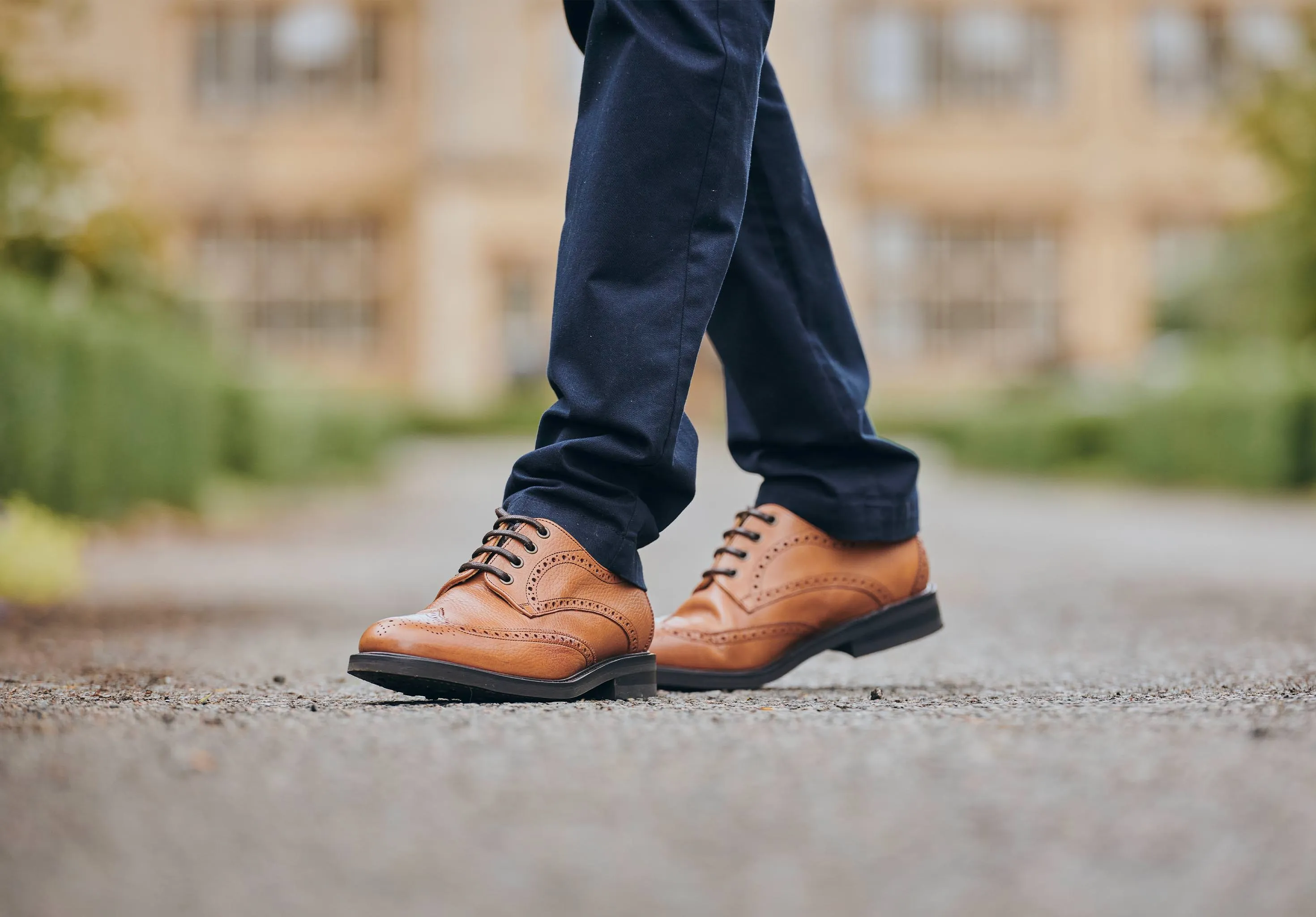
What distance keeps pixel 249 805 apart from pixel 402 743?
7.7 inches

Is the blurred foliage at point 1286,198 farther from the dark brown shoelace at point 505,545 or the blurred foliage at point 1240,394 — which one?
the dark brown shoelace at point 505,545

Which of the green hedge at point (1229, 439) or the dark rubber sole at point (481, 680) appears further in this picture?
the green hedge at point (1229, 439)

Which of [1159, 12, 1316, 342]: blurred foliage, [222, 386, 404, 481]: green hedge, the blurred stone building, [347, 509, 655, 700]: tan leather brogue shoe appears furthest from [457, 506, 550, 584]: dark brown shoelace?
the blurred stone building

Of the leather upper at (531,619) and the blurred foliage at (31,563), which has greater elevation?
the leather upper at (531,619)

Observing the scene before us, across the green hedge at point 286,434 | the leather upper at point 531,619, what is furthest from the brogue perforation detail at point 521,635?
the green hedge at point 286,434

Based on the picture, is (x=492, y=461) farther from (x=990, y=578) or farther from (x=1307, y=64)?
(x=990, y=578)

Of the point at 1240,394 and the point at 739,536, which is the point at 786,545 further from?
the point at 1240,394

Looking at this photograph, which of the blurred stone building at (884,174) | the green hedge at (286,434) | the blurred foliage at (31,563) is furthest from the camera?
the blurred stone building at (884,174)

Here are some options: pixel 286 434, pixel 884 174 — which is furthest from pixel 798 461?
pixel 884 174

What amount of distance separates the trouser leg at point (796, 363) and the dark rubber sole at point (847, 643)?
11cm

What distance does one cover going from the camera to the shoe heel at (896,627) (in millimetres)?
1791

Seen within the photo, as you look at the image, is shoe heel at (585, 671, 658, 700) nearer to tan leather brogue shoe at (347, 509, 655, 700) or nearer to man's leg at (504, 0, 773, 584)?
tan leather brogue shoe at (347, 509, 655, 700)

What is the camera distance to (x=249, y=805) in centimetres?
94

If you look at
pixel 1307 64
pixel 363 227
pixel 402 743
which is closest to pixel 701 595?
pixel 402 743
